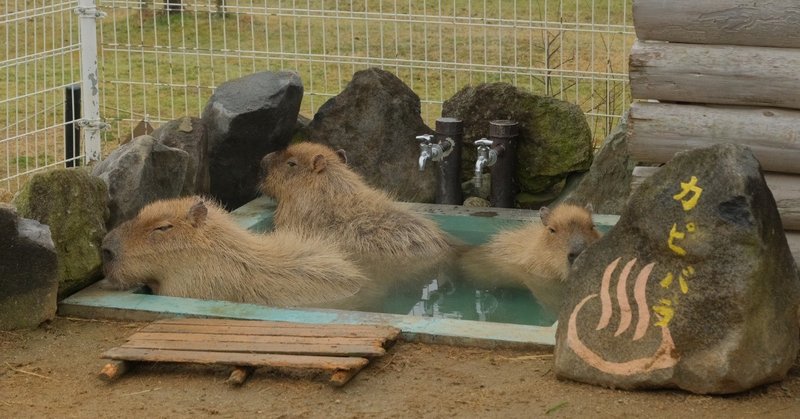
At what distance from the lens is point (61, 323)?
5.82 meters

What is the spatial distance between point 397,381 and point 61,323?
179 centimetres

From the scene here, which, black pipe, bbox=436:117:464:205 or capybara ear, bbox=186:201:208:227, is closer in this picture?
capybara ear, bbox=186:201:208:227

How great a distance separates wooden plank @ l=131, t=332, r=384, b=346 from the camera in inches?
203

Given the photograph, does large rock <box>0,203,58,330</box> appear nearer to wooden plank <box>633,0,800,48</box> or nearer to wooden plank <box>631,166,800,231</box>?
wooden plank <box>631,166,800,231</box>

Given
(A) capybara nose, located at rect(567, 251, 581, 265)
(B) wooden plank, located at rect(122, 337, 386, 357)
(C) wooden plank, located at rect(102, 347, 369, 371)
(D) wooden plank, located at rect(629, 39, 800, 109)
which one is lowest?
(C) wooden plank, located at rect(102, 347, 369, 371)

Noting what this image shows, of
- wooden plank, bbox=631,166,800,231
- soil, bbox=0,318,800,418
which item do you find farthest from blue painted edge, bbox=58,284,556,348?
wooden plank, bbox=631,166,800,231

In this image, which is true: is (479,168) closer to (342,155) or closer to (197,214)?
(342,155)

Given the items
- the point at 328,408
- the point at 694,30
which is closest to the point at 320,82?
the point at 694,30

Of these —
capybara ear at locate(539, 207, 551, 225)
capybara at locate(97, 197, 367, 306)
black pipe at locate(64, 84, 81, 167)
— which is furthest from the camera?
black pipe at locate(64, 84, 81, 167)

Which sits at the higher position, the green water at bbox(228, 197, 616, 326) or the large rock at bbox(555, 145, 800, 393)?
the large rock at bbox(555, 145, 800, 393)

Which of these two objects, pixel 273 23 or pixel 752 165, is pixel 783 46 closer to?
pixel 752 165

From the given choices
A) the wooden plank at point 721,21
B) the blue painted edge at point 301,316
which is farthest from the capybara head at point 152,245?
the wooden plank at point 721,21

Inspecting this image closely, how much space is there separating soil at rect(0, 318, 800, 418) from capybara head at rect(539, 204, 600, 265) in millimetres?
1490

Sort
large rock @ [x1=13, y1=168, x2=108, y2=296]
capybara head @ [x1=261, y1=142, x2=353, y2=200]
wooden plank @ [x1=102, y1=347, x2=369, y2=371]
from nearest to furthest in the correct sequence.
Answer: wooden plank @ [x1=102, y1=347, x2=369, y2=371] → large rock @ [x1=13, y1=168, x2=108, y2=296] → capybara head @ [x1=261, y1=142, x2=353, y2=200]
